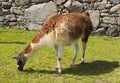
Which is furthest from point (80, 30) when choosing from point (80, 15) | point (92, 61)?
point (92, 61)

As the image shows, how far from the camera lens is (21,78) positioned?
796 cm

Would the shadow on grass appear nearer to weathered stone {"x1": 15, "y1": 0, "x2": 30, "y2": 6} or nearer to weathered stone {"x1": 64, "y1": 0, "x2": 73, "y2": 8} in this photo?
weathered stone {"x1": 64, "y1": 0, "x2": 73, "y2": 8}

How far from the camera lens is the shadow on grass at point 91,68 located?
8500 mm

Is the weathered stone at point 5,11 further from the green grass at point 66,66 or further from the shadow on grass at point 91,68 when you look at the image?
the shadow on grass at point 91,68

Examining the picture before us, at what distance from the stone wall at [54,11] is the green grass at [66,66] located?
1.03m

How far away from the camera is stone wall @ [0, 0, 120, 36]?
13.0m

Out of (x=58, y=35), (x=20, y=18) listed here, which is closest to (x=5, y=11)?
(x=20, y=18)

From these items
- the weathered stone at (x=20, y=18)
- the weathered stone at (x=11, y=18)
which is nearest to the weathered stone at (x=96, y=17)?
the weathered stone at (x=20, y=18)

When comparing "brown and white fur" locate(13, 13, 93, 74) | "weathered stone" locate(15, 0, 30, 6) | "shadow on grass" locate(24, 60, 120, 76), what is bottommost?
"shadow on grass" locate(24, 60, 120, 76)

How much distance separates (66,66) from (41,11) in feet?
15.9

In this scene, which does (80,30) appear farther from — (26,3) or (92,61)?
(26,3)

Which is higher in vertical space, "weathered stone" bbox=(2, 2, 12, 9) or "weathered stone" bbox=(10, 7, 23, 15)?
"weathered stone" bbox=(2, 2, 12, 9)

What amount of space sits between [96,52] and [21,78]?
11.1 feet

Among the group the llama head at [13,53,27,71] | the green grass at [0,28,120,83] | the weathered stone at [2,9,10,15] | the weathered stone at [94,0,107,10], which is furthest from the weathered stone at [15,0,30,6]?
the llama head at [13,53,27,71]
